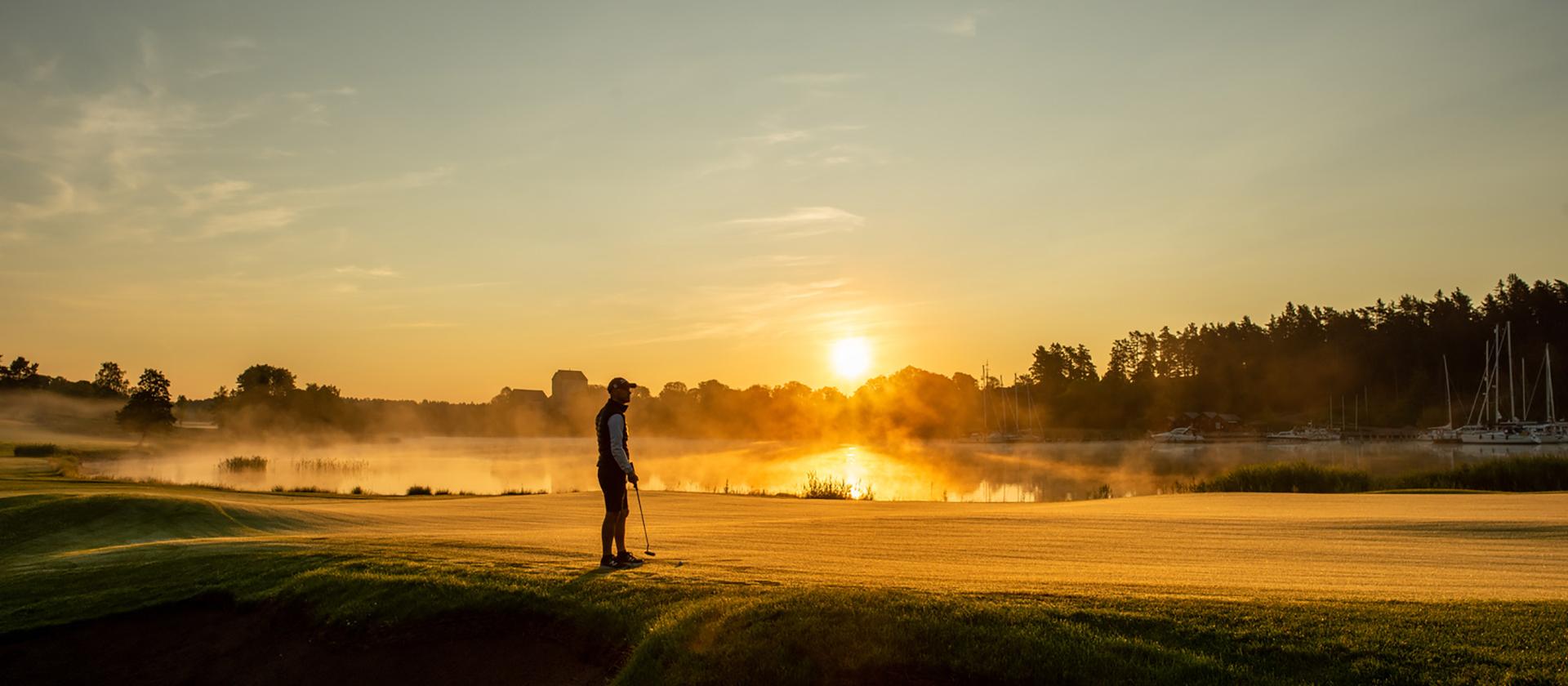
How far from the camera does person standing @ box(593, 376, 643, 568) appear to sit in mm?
11500

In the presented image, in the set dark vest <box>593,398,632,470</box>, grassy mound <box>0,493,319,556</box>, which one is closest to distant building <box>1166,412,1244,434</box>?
grassy mound <box>0,493,319,556</box>

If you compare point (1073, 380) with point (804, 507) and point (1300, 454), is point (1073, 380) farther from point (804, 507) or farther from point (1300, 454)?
point (804, 507)

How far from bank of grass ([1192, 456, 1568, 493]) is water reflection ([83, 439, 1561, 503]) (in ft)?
9.78

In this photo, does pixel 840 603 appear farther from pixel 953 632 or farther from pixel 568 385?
pixel 568 385

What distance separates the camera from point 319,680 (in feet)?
31.7

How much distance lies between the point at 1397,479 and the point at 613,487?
126 feet

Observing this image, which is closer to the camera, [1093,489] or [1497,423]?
[1093,489]

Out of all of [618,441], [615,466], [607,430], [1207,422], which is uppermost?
[607,430]

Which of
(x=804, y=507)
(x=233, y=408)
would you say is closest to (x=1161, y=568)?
(x=804, y=507)

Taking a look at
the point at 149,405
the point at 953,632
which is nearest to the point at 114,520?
the point at 953,632

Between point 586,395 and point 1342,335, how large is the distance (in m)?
134

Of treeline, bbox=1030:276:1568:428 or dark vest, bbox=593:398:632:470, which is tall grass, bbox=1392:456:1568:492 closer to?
dark vest, bbox=593:398:632:470

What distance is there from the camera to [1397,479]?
124ft

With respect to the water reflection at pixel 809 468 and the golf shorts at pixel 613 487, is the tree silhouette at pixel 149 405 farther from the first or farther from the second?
the golf shorts at pixel 613 487
